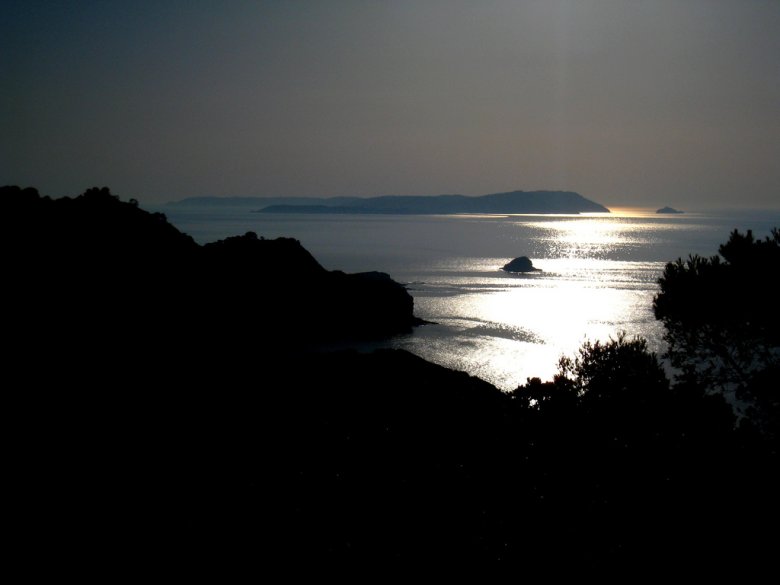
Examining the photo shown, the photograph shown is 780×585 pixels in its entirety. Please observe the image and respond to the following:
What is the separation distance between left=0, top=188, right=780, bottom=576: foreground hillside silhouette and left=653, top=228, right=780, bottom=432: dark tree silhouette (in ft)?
4.83

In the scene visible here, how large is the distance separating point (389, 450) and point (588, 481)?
556 cm

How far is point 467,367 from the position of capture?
Answer: 7081 centimetres

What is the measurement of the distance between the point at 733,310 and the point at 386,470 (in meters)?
15.5

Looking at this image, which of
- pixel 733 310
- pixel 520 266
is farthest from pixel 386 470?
pixel 520 266

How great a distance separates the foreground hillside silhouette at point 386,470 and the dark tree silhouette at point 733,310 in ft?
4.83

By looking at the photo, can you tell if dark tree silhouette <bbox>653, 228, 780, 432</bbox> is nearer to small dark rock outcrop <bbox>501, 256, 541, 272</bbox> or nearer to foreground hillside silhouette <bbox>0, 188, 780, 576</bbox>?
foreground hillside silhouette <bbox>0, 188, 780, 576</bbox>

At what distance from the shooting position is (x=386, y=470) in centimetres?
1736

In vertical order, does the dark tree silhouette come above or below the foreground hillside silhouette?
above

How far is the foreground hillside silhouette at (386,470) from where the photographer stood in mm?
13766

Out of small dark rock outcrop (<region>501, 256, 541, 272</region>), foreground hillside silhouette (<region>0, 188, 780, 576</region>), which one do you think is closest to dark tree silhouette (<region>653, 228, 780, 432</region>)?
foreground hillside silhouette (<region>0, 188, 780, 576</region>)

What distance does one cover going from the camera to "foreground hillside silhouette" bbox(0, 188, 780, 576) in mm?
13766

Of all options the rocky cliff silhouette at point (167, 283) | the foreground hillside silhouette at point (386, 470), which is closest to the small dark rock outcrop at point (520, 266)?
the rocky cliff silhouette at point (167, 283)

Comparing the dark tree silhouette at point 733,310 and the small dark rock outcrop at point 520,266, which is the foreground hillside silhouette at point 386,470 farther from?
the small dark rock outcrop at point 520,266

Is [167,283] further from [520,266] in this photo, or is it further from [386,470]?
[520,266]
